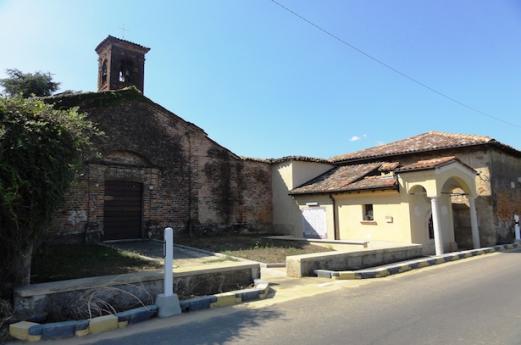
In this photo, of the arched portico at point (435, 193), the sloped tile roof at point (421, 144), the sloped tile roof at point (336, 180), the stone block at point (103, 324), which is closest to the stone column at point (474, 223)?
the arched portico at point (435, 193)

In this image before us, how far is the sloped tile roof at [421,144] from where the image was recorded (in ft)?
63.9

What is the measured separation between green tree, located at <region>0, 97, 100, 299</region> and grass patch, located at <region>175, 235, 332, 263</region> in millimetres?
6993

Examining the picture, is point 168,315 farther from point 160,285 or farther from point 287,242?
point 287,242

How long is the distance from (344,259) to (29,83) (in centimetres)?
3143

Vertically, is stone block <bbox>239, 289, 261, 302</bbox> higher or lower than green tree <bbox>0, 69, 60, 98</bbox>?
lower

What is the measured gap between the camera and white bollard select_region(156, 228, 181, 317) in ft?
21.9

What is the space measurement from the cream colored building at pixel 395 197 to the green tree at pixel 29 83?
22992mm

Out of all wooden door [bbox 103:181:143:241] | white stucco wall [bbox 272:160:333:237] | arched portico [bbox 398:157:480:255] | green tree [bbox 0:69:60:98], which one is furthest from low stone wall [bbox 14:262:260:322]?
green tree [bbox 0:69:60:98]

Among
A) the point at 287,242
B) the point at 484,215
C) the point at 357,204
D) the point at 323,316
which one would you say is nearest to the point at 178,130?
the point at 287,242

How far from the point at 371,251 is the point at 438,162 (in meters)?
5.15

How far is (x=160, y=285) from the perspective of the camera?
742 centimetres

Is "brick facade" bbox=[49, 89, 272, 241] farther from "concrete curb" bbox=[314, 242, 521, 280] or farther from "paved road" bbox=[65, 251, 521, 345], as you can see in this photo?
"paved road" bbox=[65, 251, 521, 345]

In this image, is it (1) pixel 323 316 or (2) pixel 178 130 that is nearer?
(1) pixel 323 316

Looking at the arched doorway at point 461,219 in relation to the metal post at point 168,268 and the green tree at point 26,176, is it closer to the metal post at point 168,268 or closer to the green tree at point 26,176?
the metal post at point 168,268
